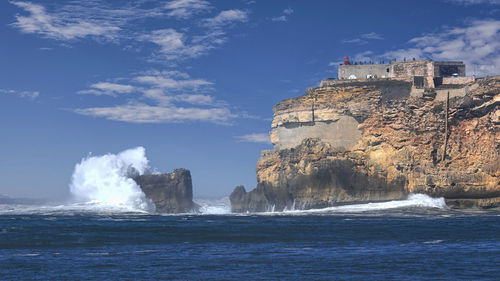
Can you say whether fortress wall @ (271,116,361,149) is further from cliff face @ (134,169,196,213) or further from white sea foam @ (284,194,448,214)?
cliff face @ (134,169,196,213)

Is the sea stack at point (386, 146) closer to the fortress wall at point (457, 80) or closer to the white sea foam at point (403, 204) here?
the fortress wall at point (457, 80)

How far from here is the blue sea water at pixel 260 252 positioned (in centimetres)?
1619

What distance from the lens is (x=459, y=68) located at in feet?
210

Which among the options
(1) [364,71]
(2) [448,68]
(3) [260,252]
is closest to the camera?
(3) [260,252]

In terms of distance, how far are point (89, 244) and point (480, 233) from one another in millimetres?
17328

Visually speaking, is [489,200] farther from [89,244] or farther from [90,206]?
[90,206]

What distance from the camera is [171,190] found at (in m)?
65.8

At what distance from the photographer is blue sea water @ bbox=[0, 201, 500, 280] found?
1619cm

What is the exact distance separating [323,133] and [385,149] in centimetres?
742

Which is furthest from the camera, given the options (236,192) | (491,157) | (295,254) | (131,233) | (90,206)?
(90,206)

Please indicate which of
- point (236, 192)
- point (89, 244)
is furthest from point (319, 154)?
point (89, 244)

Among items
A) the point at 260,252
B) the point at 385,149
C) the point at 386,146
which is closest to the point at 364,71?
the point at 386,146

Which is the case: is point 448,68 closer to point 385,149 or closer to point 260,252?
point 385,149

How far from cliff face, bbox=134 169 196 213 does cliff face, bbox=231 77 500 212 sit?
9.81 m
